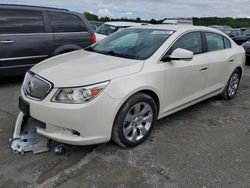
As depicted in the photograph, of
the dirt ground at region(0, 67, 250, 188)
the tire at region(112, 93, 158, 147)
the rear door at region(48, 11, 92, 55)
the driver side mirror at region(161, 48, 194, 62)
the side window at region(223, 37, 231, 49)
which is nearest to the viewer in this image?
the dirt ground at region(0, 67, 250, 188)

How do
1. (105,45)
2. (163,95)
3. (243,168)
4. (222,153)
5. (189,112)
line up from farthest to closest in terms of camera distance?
(189,112) < (105,45) < (163,95) < (222,153) < (243,168)

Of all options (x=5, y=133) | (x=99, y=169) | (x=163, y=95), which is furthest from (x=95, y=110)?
(x=5, y=133)

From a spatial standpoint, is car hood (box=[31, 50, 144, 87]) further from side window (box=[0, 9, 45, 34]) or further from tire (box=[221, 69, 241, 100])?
tire (box=[221, 69, 241, 100])

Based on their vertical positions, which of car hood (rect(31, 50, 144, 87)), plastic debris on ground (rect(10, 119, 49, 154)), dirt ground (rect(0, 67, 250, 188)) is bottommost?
dirt ground (rect(0, 67, 250, 188))

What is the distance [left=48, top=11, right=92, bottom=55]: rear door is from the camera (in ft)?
20.5

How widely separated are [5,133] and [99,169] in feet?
5.13

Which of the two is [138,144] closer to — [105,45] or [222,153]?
[222,153]

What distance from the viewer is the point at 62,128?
294cm

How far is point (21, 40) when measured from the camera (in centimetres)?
571

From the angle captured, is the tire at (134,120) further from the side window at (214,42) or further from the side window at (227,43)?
the side window at (227,43)

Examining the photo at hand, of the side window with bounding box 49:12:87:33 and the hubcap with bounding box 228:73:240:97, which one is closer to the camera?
the hubcap with bounding box 228:73:240:97

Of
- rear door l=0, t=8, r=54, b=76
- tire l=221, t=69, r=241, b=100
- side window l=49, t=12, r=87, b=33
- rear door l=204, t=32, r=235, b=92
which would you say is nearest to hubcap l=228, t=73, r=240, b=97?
tire l=221, t=69, r=241, b=100

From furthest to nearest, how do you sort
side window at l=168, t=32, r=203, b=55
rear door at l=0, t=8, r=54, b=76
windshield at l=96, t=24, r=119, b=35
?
windshield at l=96, t=24, r=119, b=35 → rear door at l=0, t=8, r=54, b=76 → side window at l=168, t=32, r=203, b=55

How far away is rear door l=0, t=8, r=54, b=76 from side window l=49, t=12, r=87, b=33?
0.25 metres
